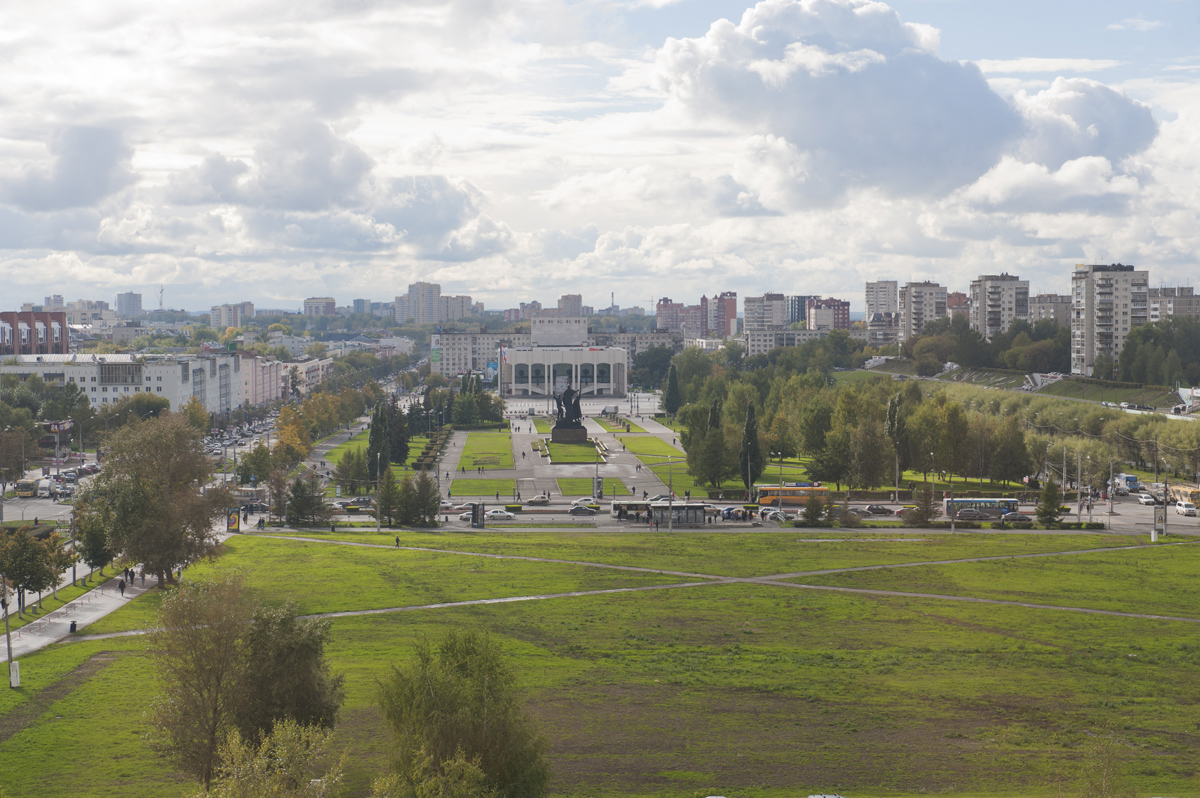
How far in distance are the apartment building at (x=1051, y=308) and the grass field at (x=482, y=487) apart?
12624 centimetres

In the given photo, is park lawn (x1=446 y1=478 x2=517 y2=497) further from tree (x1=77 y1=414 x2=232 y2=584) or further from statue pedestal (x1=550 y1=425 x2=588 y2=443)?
statue pedestal (x1=550 y1=425 x2=588 y2=443)

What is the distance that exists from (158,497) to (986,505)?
49.3m

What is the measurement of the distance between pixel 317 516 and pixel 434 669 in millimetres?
43366

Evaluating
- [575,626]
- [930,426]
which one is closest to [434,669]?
[575,626]

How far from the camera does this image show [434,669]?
20.3 m

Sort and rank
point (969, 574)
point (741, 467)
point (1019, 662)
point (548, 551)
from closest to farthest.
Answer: point (1019, 662)
point (969, 574)
point (548, 551)
point (741, 467)

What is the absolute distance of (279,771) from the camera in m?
17.0

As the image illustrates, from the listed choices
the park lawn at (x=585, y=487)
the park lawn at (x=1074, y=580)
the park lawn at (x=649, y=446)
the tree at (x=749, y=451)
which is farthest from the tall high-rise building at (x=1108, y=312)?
the park lawn at (x=1074, y=580)

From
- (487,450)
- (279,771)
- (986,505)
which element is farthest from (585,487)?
(279,771)

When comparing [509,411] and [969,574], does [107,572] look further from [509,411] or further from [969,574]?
[509,411]

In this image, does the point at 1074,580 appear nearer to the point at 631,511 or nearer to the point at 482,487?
the point at 631,511

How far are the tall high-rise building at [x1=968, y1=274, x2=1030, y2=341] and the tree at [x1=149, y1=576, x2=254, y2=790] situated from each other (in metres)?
168

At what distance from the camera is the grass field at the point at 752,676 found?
2456cm

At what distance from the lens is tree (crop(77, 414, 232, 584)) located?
43594mm
